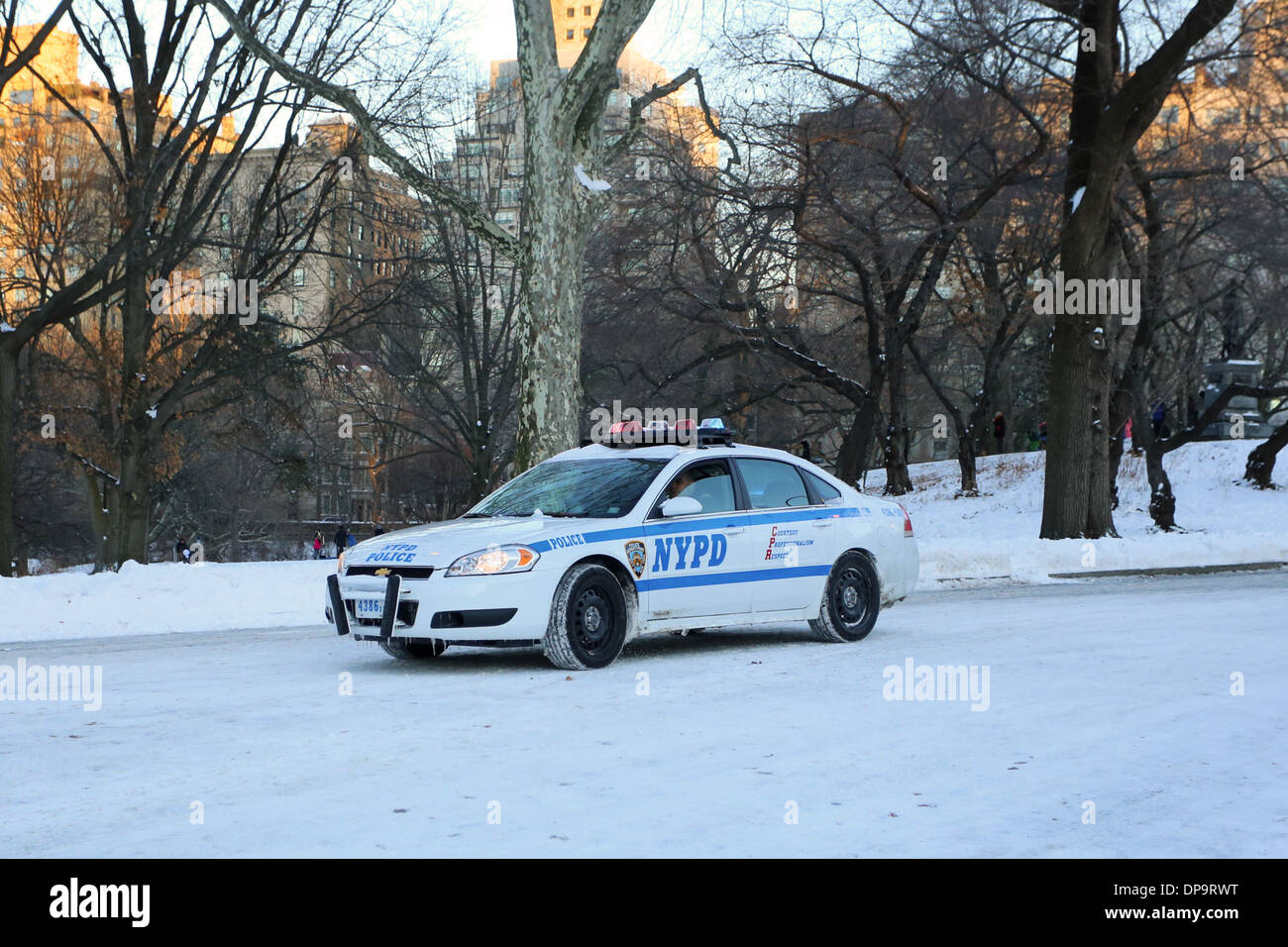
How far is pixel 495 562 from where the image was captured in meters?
9.65

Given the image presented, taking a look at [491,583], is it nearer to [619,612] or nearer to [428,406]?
[619,612]

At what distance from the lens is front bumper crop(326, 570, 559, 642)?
9578mm

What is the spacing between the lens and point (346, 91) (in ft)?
68.5

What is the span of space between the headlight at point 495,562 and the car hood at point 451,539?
2.0 inches

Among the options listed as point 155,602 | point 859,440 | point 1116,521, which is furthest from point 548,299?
point 1116,521

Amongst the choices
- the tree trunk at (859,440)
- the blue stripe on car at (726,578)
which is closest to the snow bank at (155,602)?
the blue stripe on car at (726,578)

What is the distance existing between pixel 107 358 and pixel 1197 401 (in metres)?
34.9

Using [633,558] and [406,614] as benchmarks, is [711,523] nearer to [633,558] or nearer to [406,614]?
[633,558]

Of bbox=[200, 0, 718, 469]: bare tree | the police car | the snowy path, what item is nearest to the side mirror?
the police car

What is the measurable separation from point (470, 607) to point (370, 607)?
85 centimetres

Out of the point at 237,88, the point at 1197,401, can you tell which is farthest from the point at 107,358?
the point at 1197,401

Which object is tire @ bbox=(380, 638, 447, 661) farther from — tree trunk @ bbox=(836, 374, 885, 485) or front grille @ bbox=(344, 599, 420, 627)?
tree trunk @ bbox=(836, 374, 885, 485)

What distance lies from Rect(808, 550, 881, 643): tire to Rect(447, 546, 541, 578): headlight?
315cm

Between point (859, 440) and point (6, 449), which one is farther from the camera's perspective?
point (859, 440)
